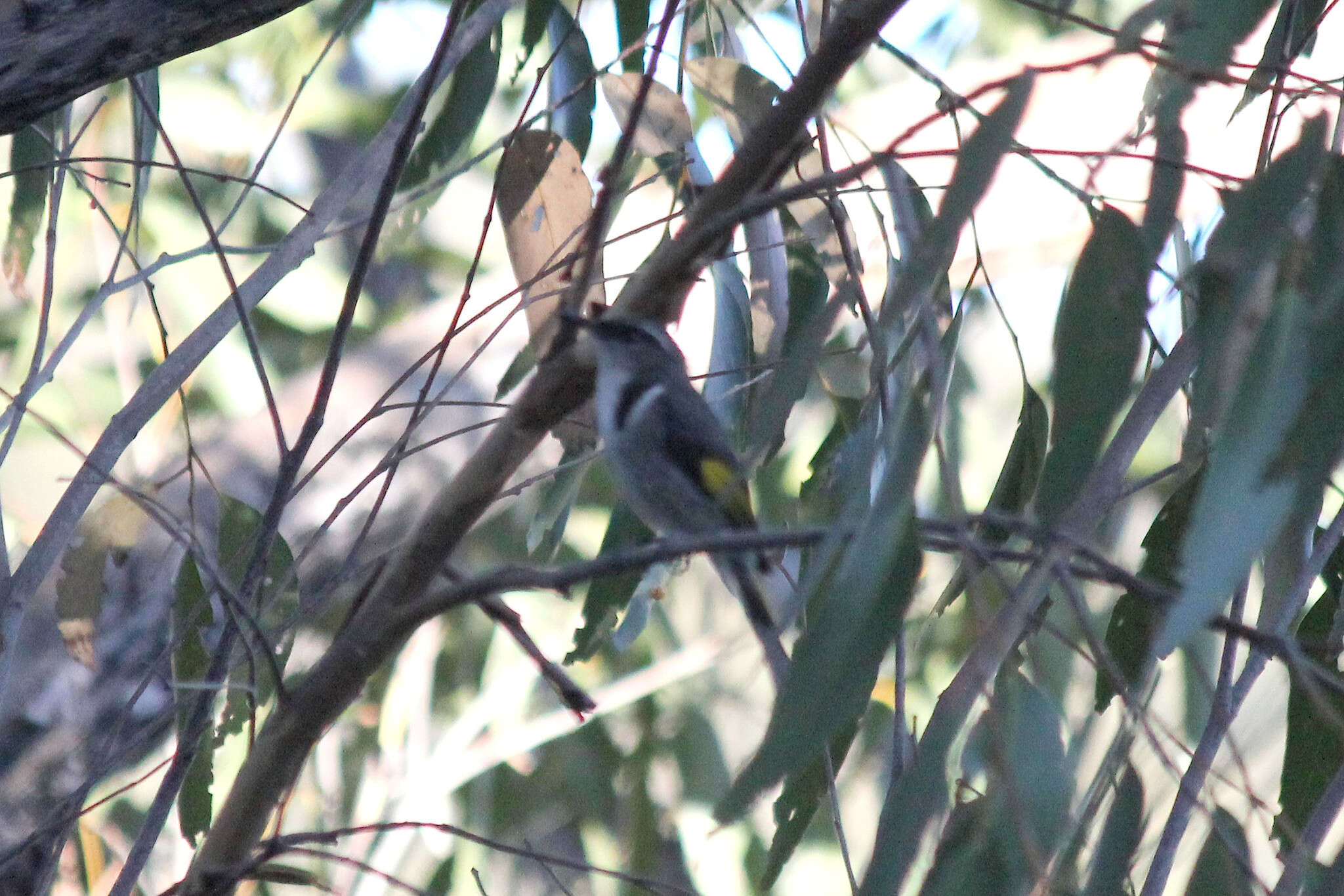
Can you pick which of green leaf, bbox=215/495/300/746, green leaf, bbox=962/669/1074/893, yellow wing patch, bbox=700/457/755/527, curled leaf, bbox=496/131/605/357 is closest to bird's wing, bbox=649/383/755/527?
yellow wing patch, bbox=700/457/755/527

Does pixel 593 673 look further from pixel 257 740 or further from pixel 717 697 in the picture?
pixel 257 740

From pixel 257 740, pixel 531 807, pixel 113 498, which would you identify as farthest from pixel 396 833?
pixel 257 740

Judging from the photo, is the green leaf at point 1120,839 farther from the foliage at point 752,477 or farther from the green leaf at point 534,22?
the green leaf at point 534,22

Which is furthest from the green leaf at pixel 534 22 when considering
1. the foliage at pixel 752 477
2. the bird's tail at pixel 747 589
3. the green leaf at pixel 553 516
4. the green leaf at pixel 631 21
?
the bird's tail at pixel 747 589

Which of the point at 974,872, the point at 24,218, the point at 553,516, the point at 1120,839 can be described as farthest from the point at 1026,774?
the point at 24,218

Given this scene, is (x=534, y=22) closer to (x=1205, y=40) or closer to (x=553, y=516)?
(x=553, y=516)

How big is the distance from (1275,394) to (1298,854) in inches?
18.0

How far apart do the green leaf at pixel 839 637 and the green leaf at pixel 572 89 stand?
3.95ft

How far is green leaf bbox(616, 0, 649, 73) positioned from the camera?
2.38 metres

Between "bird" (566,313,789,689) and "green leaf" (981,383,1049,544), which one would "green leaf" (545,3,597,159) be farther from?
"green leaf" (981,383,1049,544)

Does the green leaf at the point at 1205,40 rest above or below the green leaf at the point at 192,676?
above

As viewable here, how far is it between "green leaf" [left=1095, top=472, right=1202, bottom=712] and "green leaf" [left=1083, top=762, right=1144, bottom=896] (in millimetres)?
349

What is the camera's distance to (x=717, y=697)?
4.88m

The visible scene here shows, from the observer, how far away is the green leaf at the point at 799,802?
1692 mm
